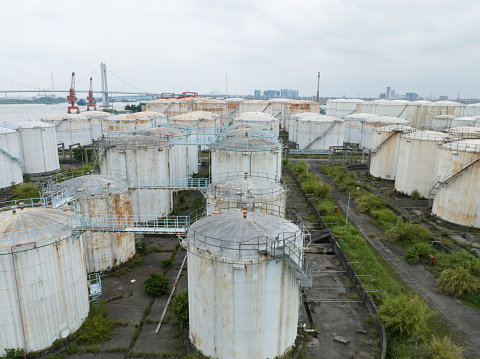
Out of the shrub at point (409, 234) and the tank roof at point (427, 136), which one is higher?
the tank roof at point (427, 136)

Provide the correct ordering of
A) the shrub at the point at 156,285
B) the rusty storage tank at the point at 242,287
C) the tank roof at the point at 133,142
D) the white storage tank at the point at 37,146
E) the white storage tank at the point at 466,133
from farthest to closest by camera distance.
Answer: the white storage tank at the point at 37,146
the white storage tank at the point at 466,133
the tank roof at the point at 133,142
the shrub at the point at 156,285
the rusty storage tank at the point at 242,287

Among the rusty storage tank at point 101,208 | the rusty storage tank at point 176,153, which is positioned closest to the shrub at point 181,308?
the rusty storage tank at point 101,208

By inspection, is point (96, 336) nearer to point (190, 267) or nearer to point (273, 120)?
point (190, 267)

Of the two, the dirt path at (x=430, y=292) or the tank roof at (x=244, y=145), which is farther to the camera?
the tank roof at (x=244, y=145)

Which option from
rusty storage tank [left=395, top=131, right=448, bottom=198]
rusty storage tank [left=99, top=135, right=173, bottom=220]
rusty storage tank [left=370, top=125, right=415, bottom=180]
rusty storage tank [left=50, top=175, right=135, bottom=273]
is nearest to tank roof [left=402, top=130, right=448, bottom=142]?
rusty storage tank [left=395, top=131, right=448, bottom=198]

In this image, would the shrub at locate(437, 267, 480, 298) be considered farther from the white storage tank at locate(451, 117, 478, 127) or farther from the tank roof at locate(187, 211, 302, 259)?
the white storage tank at locate(451, 117, 478, 127)

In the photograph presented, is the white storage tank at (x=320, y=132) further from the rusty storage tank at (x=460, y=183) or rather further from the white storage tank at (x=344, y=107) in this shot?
the rusty storage tank at (x=460, y=183)

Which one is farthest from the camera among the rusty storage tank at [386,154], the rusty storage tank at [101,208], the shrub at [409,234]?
the rusty storage tank at [386,154]

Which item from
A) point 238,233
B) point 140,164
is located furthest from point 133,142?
Result: point 238,233
